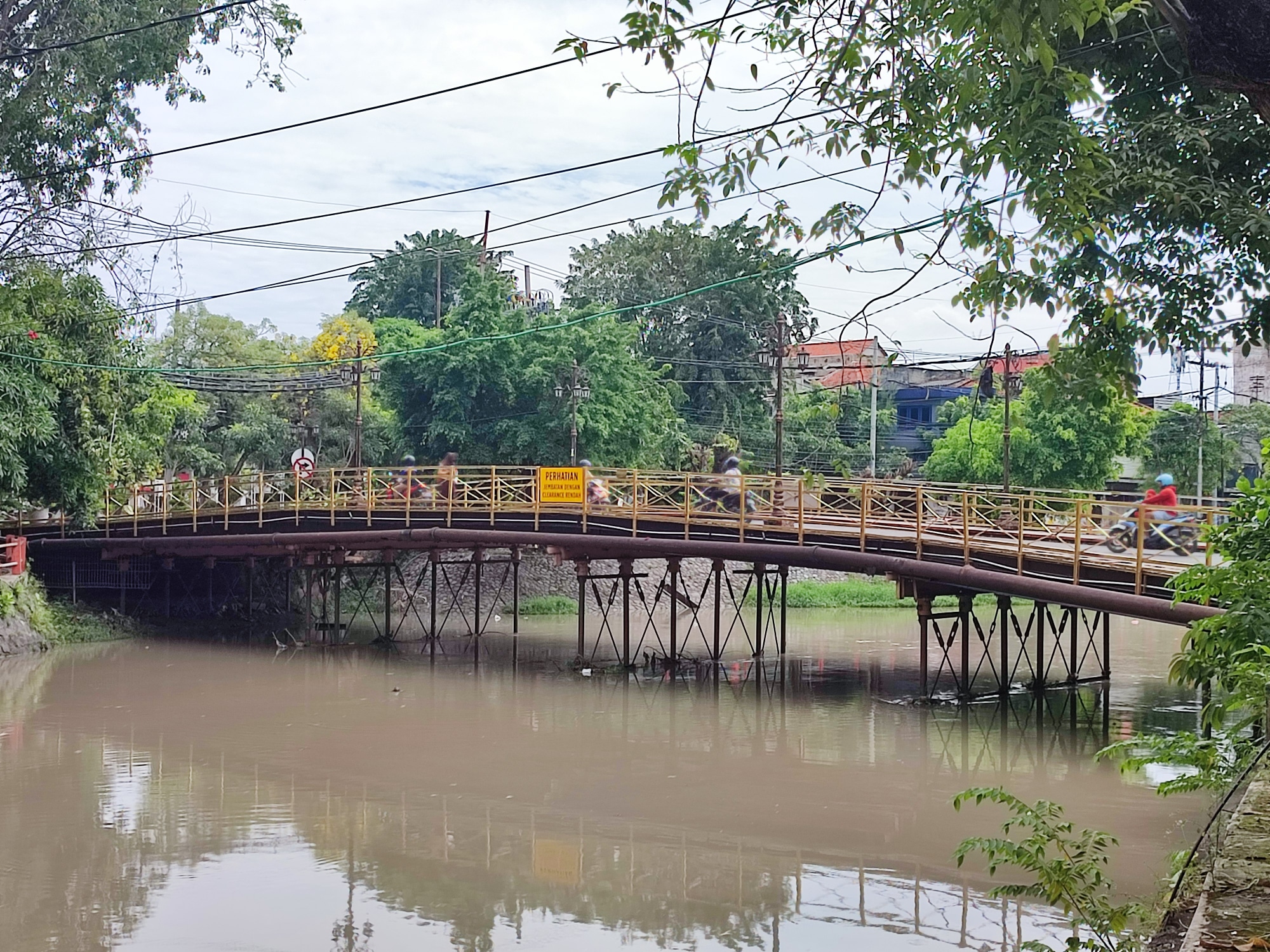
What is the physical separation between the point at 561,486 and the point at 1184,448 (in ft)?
103

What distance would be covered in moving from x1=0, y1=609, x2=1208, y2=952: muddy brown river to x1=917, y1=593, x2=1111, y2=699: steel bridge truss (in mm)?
476

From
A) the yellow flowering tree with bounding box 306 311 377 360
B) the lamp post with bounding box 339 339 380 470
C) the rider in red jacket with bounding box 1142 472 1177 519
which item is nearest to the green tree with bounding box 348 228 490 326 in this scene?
the yellow flowering tree with bounding box 306 311 377 360

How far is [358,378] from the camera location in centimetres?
3609

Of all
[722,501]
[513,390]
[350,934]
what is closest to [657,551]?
[722,501]

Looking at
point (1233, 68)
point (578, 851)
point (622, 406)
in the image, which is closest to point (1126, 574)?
point (578, 851)


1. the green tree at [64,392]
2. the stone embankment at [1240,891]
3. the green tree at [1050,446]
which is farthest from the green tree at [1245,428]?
the stone embankment at [1240,891]

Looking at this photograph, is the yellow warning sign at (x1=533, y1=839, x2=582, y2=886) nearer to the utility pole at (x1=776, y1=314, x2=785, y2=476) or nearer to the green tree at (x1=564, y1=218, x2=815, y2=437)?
the utility pole at (x1=776, y1=314, x2=785, y2=476)

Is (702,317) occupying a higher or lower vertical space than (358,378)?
higher

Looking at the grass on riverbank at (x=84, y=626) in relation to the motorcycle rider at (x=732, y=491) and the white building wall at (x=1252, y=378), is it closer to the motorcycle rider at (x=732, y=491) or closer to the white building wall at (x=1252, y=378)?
the motorcycle rider at (x=732, y=491)

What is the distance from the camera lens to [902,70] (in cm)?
596

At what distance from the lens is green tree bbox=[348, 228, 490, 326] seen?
5397cm

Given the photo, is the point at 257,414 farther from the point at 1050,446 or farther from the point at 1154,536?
the point at 1154,536

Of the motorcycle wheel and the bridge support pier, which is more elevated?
the motorcycle wheel

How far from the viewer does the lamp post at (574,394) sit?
1399 inches
